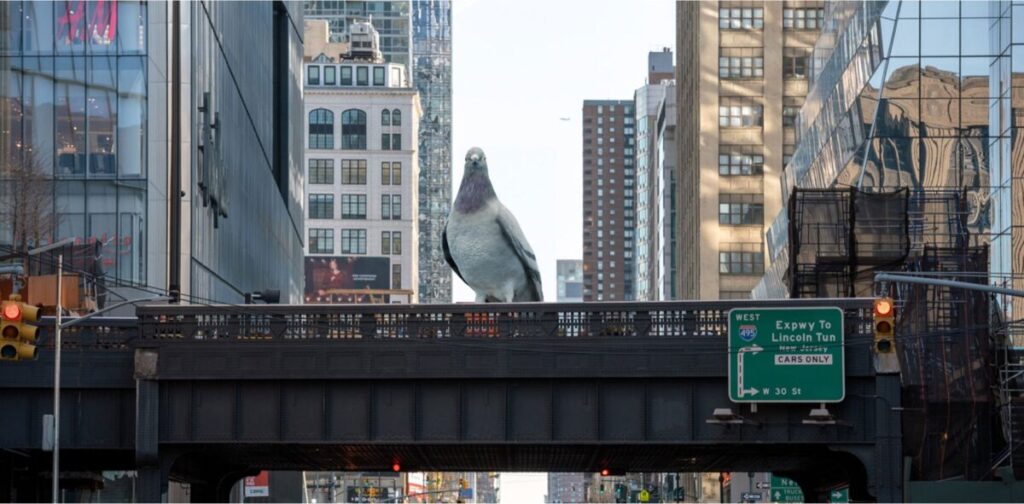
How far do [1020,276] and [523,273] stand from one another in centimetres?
2237

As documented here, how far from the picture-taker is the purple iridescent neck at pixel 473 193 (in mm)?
43750

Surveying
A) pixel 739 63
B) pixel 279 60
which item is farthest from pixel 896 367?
pixel 739 63

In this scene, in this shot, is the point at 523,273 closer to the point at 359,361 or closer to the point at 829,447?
the point at 359,361

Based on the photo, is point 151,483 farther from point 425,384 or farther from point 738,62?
point 738,62

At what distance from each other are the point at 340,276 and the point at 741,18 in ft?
185

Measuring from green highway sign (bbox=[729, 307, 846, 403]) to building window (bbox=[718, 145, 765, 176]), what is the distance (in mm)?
96501

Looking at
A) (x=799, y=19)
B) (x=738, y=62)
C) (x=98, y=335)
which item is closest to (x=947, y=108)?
(x=98, y=335)

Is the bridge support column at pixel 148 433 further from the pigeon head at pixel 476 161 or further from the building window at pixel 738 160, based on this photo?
the building window at pixel 738 160

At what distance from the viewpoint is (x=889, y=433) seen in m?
39.2

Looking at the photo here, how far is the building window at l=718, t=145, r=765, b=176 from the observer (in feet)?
445

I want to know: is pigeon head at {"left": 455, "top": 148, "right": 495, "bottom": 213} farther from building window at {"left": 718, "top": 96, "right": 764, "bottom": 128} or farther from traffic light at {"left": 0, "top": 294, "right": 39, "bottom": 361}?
building window at {"left": 718, "top": 96, "right": 764, "bottom": 128}

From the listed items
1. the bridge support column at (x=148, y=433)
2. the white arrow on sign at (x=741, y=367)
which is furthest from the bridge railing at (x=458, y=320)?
the bridge support column at (x=148, y=433)

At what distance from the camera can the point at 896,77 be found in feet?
217

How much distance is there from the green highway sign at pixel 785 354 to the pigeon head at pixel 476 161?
7.82 meters
